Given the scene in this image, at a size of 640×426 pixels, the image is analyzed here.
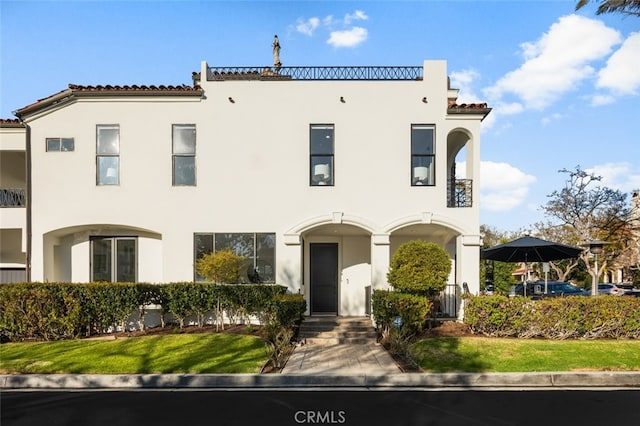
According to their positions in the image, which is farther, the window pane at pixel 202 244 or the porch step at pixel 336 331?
the window pane at pixel 202 244

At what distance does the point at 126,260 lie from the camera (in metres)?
13.5

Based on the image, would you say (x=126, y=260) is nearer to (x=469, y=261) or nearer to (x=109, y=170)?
(x=109, y=170)

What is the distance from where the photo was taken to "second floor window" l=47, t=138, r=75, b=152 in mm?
13070

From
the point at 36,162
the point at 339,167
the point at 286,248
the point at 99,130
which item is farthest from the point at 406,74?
the point at 36,162

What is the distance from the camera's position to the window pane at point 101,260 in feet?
44.1

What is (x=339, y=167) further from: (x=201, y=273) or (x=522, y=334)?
(x=522, y=334)

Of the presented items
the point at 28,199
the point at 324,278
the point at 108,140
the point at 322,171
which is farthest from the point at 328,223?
the point at 28,199

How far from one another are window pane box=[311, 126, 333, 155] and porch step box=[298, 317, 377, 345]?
5.00 meters

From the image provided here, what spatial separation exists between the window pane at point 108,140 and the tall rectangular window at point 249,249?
364 centimetres

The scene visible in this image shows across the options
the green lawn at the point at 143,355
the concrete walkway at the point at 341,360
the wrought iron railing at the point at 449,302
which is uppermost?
the wrought iron railing at the point at 449,302

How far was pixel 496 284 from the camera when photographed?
23.9 meters

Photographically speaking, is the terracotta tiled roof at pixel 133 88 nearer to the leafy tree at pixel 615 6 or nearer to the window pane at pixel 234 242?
the window pane at pixel 234 242

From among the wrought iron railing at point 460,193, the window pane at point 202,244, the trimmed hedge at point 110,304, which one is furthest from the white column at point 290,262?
the wrought iron railing at point 460,193
